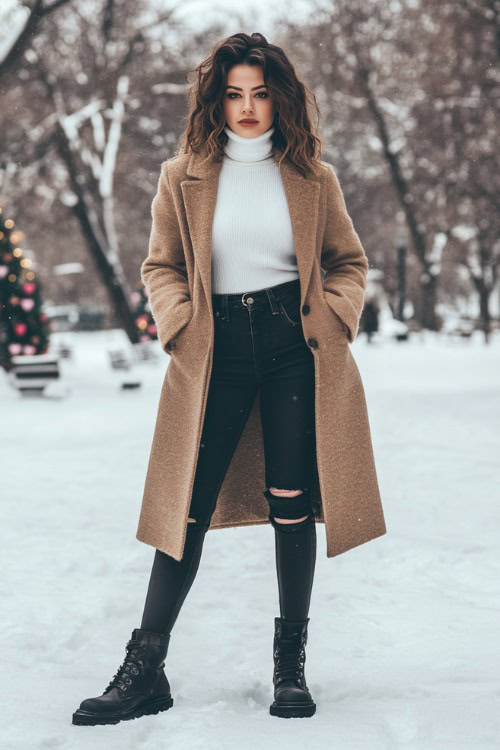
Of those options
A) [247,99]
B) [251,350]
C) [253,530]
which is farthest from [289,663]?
[253,530]

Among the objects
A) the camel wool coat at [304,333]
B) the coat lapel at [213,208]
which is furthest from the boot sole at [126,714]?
the coat lapel at [213,208]

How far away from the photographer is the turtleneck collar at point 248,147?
9.27 ft

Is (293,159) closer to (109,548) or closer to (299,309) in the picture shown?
(299,309)

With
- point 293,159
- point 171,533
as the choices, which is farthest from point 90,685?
point 293,159

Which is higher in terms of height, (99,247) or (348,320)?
(348,320)

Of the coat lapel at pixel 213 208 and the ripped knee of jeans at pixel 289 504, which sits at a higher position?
the coat lapel at pixel 213 208

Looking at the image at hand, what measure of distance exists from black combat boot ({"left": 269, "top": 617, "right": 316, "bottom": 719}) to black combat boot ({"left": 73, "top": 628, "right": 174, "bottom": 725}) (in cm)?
33

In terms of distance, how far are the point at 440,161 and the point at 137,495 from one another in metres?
21.8

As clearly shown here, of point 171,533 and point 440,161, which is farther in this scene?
point 440,161

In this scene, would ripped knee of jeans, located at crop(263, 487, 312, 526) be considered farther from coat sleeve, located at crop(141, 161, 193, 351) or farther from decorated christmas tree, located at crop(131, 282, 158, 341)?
decorated christmas tree, located at crop(131, 282, 158, 341)

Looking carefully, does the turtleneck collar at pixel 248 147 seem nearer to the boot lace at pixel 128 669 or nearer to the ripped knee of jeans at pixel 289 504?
the ripped knee of jeans at pixel 289 504

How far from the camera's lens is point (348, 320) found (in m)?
2.78

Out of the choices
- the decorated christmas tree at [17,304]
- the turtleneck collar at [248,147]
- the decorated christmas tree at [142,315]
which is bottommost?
the decorated christmas tree at [142,315]

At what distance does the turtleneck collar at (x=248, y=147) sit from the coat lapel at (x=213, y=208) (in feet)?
0.16
